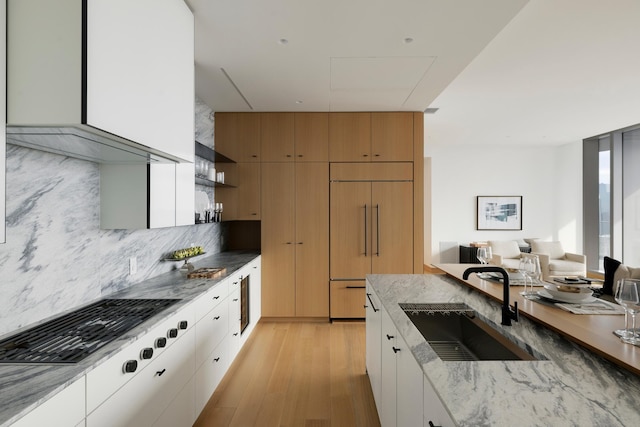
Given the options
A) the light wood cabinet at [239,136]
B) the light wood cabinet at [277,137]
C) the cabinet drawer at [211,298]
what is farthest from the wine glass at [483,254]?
the light wood cabinet at [239,136]

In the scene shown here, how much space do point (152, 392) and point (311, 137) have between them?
3.29m

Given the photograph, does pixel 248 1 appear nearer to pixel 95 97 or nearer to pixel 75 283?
pixel 95 97

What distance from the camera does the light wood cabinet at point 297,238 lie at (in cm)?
420

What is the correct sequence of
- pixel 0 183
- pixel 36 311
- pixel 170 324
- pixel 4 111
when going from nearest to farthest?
pixel 0 183, pixel 4 111, pixel 36 311, pixel 170 324

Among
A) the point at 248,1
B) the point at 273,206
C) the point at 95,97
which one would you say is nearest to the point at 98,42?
the point at 95,97

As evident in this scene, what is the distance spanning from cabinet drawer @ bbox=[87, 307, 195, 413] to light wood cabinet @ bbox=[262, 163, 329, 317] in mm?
2458

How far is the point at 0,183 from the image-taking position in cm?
104

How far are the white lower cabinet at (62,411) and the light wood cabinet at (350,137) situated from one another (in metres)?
3.50

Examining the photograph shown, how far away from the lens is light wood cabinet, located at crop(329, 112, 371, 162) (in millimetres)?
4188

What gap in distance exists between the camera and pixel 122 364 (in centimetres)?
129

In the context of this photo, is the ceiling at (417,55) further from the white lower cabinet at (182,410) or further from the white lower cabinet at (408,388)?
the white lower cabinet at (182,410)

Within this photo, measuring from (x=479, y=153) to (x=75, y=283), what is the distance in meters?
7.93

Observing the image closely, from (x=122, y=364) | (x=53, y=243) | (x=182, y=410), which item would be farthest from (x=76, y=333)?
(x=182, y=410)

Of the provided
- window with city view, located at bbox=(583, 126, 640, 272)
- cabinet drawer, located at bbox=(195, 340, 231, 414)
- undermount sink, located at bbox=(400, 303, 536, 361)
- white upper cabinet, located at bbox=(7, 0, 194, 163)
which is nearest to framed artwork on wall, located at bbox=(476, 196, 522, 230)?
window with city view, located at bbox=(583, 126, 640, 272)
